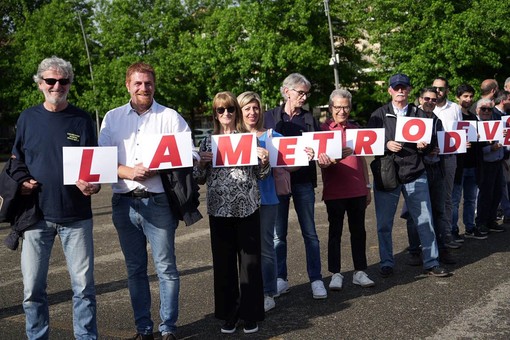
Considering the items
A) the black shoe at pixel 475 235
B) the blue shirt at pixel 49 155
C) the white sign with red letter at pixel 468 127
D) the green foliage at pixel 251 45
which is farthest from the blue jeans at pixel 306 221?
the green foliage at pixel 251 45

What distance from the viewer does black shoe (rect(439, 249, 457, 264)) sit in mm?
7253

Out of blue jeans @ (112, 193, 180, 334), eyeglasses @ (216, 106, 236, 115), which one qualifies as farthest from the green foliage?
blue jeans @ (112, 193, 180, 334)

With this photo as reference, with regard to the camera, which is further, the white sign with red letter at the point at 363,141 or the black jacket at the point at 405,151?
the black jacket at the point at 405,151

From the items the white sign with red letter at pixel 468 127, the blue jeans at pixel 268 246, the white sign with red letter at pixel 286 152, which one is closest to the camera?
the blue jeans at pixel 268 246

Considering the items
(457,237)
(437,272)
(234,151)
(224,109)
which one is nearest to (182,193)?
(234,151)

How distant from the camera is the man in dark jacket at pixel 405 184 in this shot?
21.9ft

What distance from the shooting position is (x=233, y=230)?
518 centimetres

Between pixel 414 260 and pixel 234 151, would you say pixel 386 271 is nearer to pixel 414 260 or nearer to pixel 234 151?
pixel 414 260

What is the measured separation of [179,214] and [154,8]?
39.8 meters

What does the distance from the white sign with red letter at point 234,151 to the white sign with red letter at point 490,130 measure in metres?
4.47

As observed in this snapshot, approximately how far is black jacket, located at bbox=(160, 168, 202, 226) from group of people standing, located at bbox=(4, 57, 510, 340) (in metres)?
0.04

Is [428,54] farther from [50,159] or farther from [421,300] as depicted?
[50,159]

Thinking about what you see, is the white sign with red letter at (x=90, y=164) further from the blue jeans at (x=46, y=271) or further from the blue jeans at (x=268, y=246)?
the blue jeans at (x=268, y=246)

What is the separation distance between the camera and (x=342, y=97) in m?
6.30
